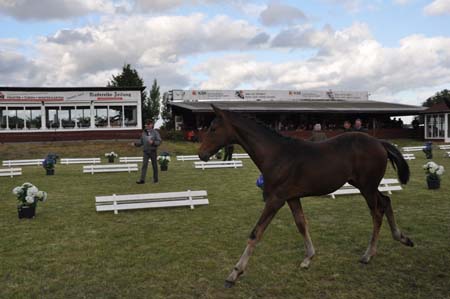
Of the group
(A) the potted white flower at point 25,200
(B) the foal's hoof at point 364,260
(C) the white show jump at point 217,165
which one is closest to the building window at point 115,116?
(C) the white show jump at point 217,165

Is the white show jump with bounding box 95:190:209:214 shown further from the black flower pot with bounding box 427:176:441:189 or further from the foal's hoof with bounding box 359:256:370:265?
the black flower pot with bounding box 427:176:441:189

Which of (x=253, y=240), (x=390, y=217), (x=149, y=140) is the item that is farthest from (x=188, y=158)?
(x=253, y=240)

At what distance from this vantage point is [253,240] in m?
4.89

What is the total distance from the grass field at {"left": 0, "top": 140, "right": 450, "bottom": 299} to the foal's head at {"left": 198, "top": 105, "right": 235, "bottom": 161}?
1.62 meters

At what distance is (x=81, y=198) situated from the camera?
11.4 m

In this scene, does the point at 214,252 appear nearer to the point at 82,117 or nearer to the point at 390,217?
the point at 390,217

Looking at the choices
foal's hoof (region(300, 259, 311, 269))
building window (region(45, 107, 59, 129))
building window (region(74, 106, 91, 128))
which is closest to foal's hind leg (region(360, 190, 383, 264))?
foal's hoof (region(300, 259, 311, 269))

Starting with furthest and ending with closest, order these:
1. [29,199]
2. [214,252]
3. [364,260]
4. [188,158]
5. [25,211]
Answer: [188,158] → [25,211] → [29,199] → [214,252] → [364,260]

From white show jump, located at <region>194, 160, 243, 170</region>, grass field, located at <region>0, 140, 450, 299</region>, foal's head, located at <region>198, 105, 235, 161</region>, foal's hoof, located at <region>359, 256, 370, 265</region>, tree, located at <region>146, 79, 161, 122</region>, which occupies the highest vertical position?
tree, located at <region>146, 79, 161, 122</region>

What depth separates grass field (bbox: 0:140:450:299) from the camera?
4.70 m

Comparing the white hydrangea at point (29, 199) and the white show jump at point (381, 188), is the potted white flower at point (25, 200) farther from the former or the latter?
the white show jump at point (381, 188)

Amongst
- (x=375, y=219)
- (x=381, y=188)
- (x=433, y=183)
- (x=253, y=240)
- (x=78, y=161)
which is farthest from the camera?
(x=78, y=161)

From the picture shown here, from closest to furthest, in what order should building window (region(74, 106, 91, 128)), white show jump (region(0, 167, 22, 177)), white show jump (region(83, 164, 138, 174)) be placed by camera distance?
white show jump (region(0, 167, 22, 177)) < white show jump (region(83, 164, 138, 174)) < building window (region(74, 106, 91, 128))

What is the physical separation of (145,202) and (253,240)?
18.7ft
